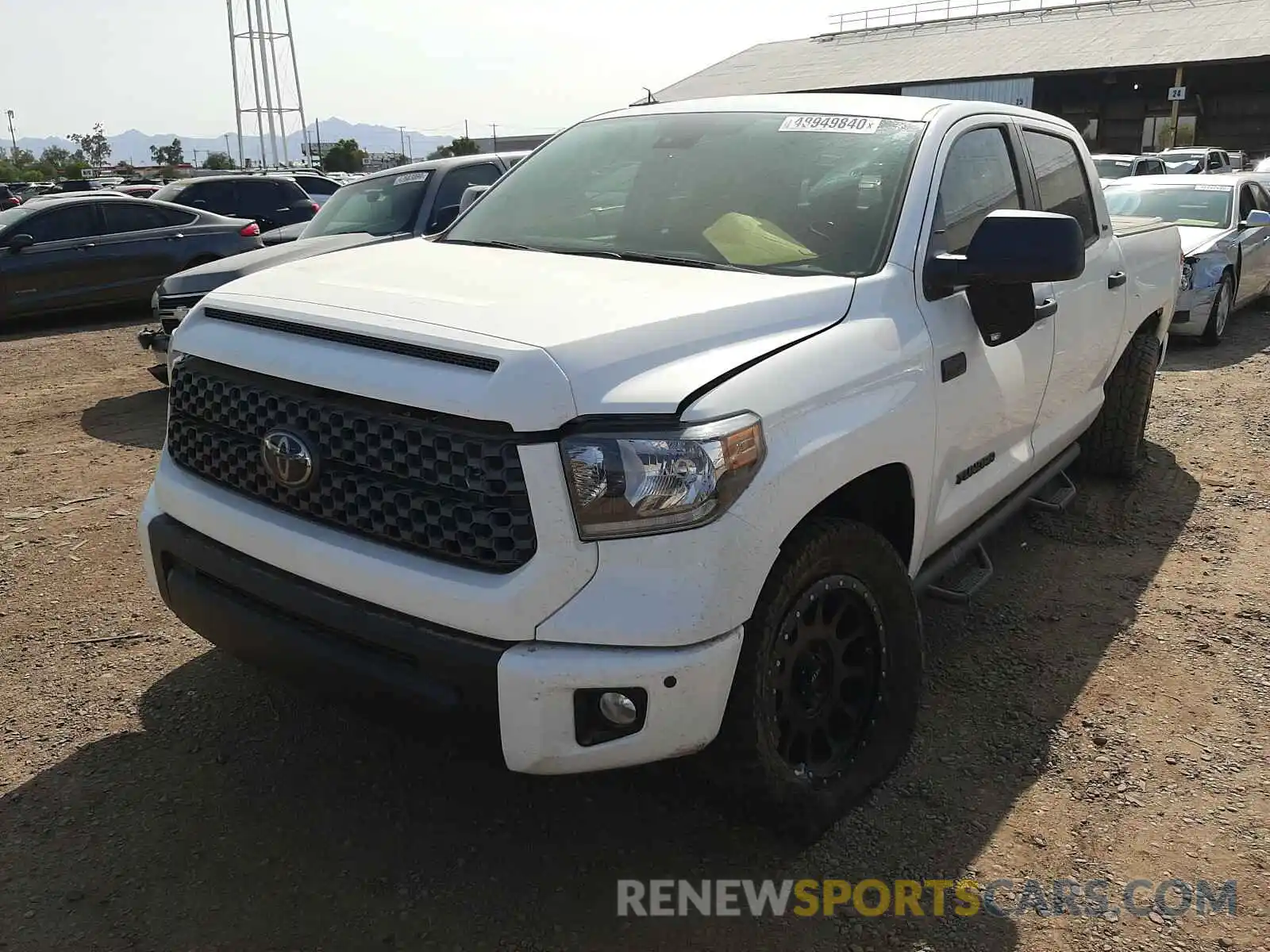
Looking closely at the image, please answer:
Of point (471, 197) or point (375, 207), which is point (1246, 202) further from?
point (471, 197)

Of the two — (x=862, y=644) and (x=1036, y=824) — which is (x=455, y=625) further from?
(x=1036, y=824)

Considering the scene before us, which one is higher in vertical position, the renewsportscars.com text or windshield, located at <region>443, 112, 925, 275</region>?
windshield, located at <region>443, 112, 925, 275</region>

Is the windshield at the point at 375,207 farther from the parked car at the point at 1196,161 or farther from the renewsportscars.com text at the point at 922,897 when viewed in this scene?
the parked car at the point at 1196,161

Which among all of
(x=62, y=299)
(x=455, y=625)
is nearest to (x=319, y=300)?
(x=455, y=625)

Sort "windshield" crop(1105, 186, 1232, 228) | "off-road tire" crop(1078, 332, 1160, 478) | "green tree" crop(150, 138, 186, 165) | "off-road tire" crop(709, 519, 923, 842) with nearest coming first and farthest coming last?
"off-road tire" crop(709, 519, 923, 842) → "off-road tire" crop(1078, 332, 1160, 478) → "windshield" crop(1105, 186, 1232, 228) → "green tree" crop(150, 138, 186, 165)

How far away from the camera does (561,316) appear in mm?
→ 2404

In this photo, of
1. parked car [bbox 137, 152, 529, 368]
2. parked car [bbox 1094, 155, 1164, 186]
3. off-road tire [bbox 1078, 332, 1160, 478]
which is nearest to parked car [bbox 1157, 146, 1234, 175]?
parked car [bbox 1094, 155, 1164, 186]

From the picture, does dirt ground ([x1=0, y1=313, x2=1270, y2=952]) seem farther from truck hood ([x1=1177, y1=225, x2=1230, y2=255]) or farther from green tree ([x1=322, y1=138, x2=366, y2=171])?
green tree ([x1=322, y1=138, x2=366, y2=171])

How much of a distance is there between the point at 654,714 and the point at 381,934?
2.85 feet

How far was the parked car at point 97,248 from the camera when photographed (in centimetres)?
1122

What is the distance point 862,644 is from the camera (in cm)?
280

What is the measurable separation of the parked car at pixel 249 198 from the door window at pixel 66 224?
3.21m

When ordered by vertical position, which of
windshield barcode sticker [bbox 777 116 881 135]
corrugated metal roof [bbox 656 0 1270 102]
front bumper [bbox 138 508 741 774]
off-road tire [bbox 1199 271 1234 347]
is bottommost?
off-road tire [bbox 1199 271 1234 347]

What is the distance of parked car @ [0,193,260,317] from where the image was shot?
36.8 feet
